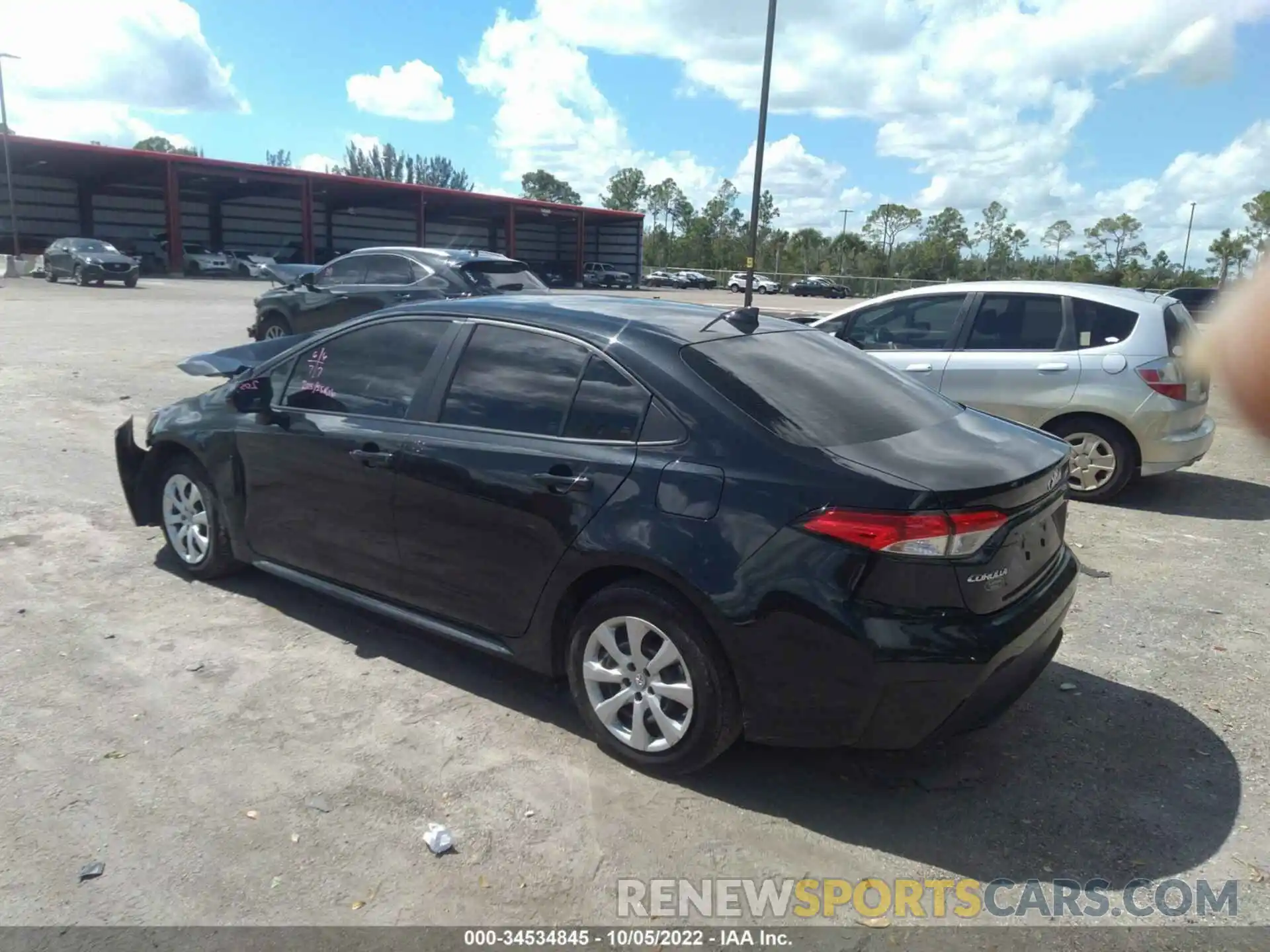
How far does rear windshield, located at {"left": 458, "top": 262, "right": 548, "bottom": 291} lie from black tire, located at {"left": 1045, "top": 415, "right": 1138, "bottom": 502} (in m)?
6.66

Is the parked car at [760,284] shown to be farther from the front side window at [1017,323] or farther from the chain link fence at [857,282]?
the front side window at [1017,323]

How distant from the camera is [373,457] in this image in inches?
164

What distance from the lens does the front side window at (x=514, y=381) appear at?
147 inches

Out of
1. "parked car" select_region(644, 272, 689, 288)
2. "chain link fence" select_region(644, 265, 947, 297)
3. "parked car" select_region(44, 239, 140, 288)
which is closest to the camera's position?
"parked car" select_region(44, 239, 140, 288)

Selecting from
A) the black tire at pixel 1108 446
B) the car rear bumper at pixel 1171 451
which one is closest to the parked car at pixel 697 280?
the black tire at pixel 1108 446

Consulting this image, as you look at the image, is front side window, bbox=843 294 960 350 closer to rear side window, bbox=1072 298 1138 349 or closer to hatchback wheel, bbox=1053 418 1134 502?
rear side window, bbox=1072 298 1138 349

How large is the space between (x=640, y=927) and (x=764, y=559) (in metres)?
1.15

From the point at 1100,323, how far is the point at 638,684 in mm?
5629

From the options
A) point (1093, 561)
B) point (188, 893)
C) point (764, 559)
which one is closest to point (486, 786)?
point (188, 893)

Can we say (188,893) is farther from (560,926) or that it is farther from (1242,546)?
(1242,546)

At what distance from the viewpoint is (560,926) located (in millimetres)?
2703

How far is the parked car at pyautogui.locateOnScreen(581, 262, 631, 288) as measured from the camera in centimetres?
6020

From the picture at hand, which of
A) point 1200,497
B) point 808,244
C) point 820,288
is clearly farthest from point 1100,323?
point 808,244

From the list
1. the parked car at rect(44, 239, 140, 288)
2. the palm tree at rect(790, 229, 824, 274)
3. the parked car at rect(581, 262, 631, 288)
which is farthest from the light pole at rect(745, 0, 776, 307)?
the palm tree at rect(790, 229, 824, 274)
